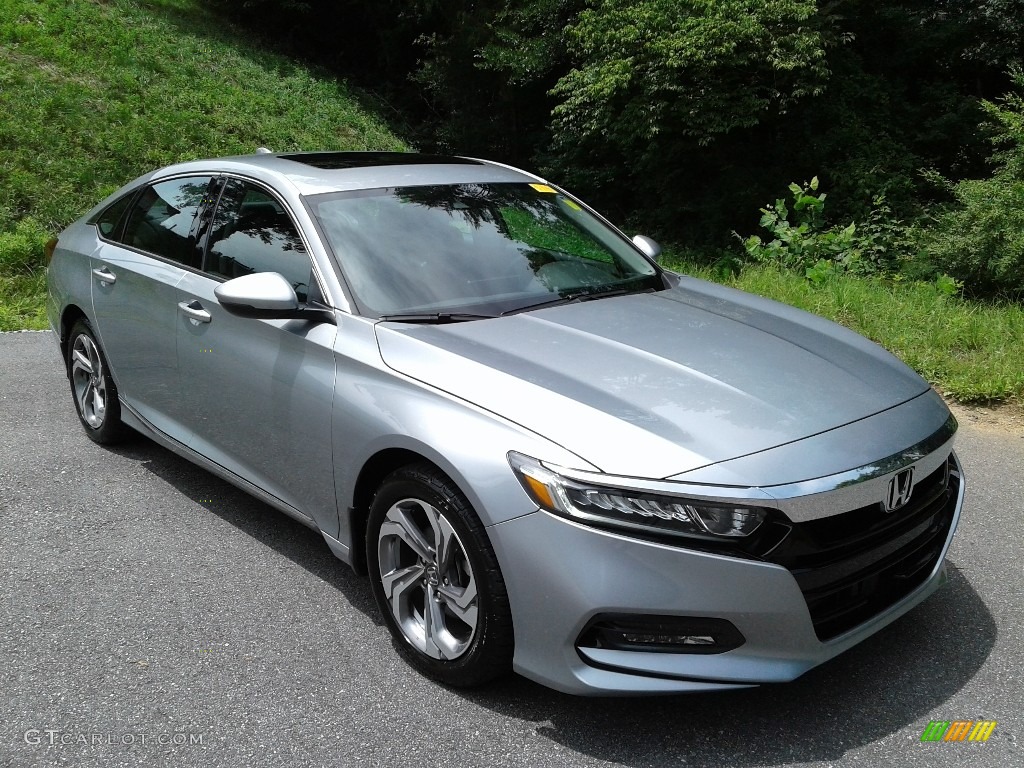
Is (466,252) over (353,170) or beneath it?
beneath

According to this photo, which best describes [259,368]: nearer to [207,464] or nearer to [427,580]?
[207,464]

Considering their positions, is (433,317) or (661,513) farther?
(433,317)

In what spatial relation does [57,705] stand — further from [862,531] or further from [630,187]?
[630,187]

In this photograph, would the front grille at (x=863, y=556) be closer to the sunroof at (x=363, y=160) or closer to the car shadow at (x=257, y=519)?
the car shadow at (x=257, y=519)

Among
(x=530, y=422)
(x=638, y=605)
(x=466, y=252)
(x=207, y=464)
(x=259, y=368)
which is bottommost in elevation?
(x=207, y=464)

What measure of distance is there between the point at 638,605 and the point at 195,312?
2426 mm

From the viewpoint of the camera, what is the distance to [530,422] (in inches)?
111

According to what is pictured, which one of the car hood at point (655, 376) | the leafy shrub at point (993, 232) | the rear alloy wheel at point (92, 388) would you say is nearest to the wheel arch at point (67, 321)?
the rear alloy wheel at point (92, 388)

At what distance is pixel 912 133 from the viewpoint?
13539 millimetres

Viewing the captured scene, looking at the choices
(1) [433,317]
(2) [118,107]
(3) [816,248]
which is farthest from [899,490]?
(2) [118,107]

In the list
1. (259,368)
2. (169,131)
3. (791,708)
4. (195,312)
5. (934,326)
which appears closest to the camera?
(791,708)

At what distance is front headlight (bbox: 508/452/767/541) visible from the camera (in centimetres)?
259

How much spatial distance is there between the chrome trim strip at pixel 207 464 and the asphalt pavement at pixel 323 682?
0.30 meters

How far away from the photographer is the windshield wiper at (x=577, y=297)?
3.67 m
